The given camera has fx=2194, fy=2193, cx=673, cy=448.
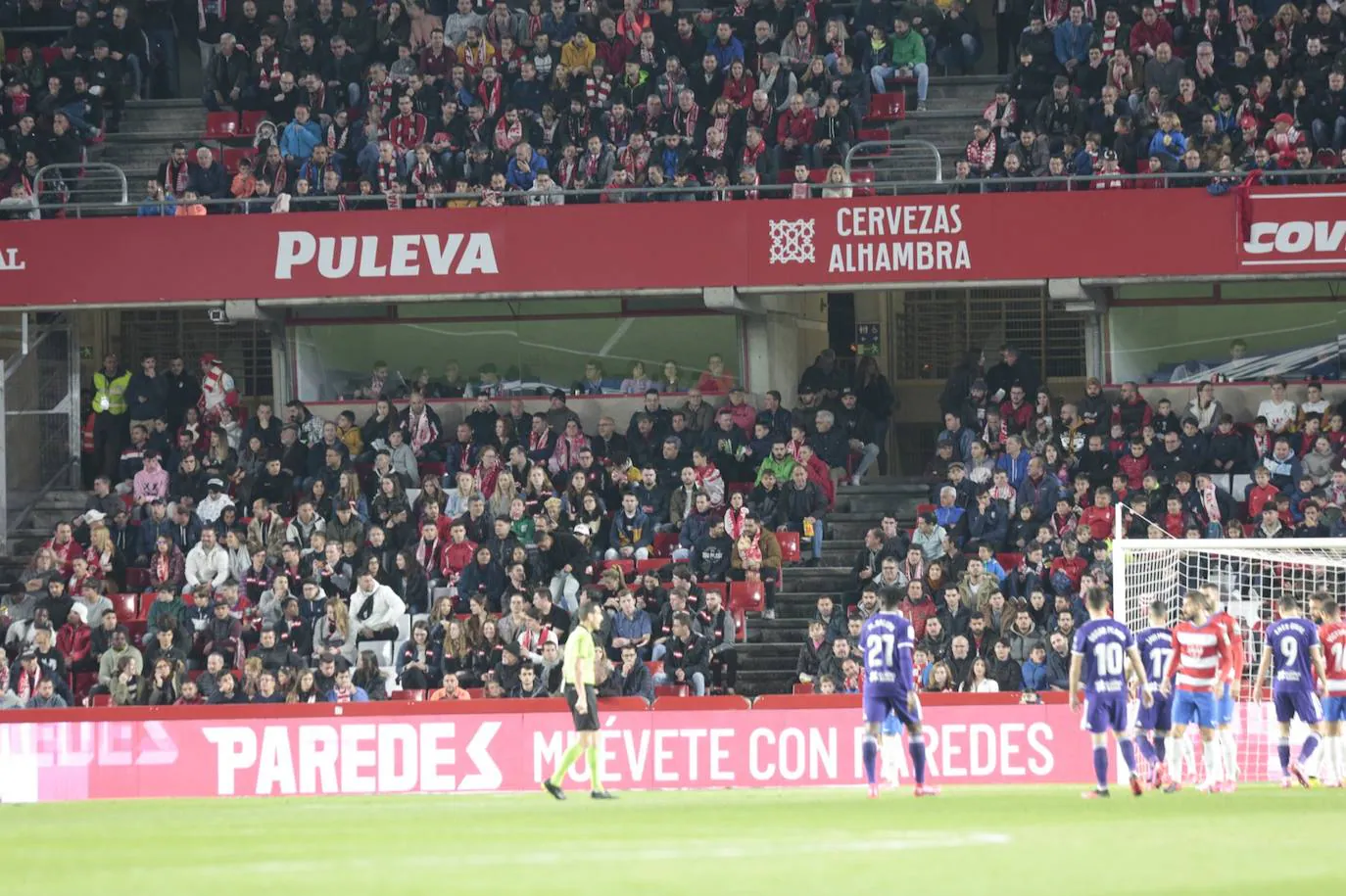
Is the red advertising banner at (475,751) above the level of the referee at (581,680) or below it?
below

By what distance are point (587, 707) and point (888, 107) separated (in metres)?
13.5

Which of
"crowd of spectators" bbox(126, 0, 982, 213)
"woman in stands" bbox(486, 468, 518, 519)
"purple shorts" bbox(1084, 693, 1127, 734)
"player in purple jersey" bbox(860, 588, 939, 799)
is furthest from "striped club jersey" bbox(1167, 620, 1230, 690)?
"crowd of spectators" bbox(126, 0, 982, 213)

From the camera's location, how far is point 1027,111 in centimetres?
2662

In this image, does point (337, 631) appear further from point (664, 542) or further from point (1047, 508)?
point (1047, 508)

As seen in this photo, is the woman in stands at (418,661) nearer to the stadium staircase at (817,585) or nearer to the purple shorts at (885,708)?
the stadium staircase at (817,585)

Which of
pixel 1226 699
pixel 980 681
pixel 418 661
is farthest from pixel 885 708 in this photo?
pixel 418 661

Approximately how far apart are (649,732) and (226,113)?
13031mm

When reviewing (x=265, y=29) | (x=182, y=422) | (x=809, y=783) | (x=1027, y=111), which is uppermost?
(x=265, y=29)

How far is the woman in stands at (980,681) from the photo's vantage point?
20531mm

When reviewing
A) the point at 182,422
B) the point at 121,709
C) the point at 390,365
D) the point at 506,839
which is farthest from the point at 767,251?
the point at 506,839

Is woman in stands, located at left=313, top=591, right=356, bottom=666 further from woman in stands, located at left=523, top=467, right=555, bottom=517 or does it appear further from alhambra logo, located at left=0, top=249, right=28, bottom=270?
alhambra logo, located at left=0, top=249, right=28, bottom=270

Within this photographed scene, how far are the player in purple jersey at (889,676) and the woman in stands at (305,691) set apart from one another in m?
7.27

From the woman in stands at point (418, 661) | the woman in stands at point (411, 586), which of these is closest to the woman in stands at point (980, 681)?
the woman in stands at point (418, 661)

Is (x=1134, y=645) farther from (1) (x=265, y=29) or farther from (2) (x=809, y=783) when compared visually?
(1) (x=265, y=29)
